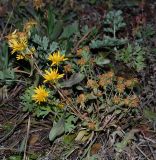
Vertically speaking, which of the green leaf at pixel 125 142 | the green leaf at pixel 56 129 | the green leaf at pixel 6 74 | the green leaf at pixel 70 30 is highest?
the green leaf at pixel 70 30

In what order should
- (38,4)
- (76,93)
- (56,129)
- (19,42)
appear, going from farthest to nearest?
(38,4), (76,93), (56,129), (19,42)

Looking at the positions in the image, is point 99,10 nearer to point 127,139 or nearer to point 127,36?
point 127,36

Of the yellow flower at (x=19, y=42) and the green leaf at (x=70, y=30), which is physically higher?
the yellow flower at (x=19, y=42)

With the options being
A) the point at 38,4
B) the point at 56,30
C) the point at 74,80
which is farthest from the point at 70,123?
the point at 38,4

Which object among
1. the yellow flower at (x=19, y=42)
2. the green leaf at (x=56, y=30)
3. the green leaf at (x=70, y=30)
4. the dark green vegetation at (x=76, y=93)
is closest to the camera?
the yellow flower at (x=19, y=42)

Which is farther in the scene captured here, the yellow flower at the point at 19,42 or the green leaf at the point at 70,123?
the green leaf at the point at 70,123

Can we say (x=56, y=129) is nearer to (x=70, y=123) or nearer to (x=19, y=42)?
(x=70, y=123)

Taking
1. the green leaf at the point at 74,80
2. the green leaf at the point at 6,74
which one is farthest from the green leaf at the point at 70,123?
the green leaf at the point at 6,74

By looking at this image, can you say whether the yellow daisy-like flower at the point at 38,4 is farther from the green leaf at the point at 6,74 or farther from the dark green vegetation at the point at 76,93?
the green leaf at the point at 6,74

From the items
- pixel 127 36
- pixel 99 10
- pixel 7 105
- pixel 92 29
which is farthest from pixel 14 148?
pixel 99 10
